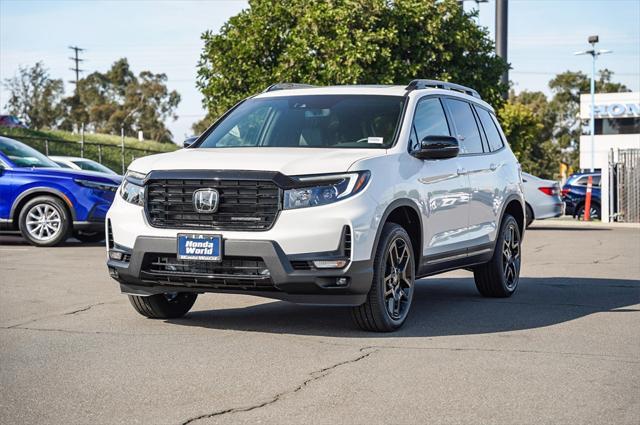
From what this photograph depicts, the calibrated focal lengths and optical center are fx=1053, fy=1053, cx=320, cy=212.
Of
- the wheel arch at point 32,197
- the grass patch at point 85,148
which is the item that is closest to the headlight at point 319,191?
the wheel arch at point 32,197

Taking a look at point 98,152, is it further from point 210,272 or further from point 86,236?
point 210,272

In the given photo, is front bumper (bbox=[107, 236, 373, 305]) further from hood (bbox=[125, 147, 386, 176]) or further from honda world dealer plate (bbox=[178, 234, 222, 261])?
hood (bbox=[125, 147, 386, 176])

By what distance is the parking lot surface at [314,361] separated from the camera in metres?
5.31

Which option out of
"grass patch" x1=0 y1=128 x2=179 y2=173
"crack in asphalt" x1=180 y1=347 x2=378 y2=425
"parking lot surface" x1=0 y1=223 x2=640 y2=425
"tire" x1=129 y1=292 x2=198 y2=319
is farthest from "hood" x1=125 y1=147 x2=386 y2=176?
"grass patch" x1=0 y1=128 x2=179 y2=173

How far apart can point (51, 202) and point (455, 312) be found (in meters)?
8.53

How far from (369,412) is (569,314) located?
4.27 metres

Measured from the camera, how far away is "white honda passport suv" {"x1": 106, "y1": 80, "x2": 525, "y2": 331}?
7.30 m

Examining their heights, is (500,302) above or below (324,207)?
below

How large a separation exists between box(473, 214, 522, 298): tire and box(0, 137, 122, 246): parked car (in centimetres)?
730

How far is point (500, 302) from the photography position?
998 centimetres

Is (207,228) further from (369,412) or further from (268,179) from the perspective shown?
(369,412)

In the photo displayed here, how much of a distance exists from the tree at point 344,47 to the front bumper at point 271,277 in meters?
18.3

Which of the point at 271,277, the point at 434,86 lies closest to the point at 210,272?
the point at 271,277

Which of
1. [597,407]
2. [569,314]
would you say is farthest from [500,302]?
[597,407]
